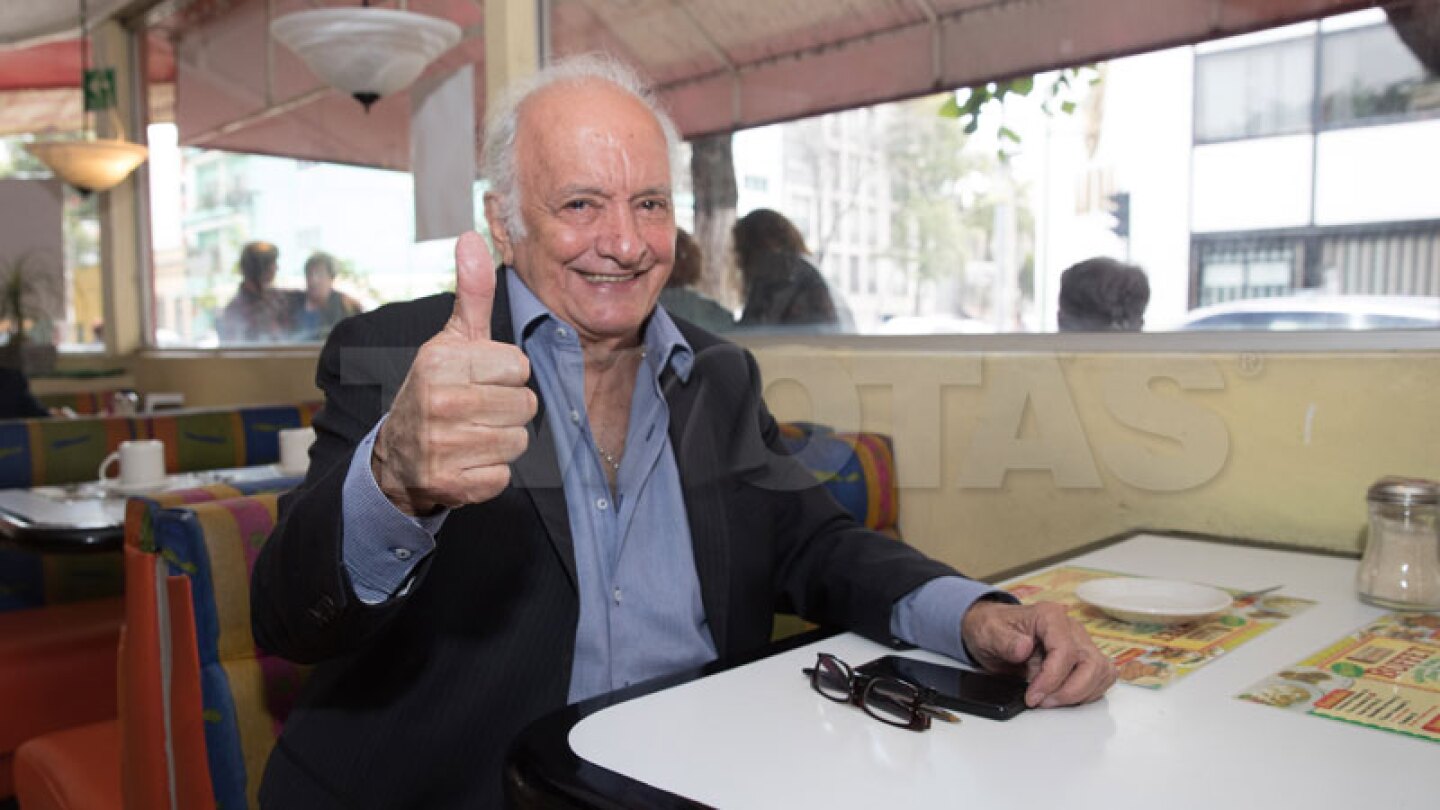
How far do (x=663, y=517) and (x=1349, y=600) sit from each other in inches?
35.9

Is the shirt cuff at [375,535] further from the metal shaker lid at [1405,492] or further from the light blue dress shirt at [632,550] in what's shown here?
the metal shaker lid at [1405,492]

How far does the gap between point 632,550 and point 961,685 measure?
48cm

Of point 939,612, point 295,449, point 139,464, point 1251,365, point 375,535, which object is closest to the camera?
point 375,535

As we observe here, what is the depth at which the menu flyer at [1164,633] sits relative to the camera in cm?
112

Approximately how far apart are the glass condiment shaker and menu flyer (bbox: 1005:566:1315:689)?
0.09m

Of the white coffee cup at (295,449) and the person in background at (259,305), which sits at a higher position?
the person in background at (259,305)

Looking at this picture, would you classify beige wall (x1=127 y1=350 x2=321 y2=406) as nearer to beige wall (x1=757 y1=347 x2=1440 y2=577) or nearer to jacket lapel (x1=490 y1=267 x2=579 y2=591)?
beige wall (x1=757 y1=347 x2=1440 y2=577)

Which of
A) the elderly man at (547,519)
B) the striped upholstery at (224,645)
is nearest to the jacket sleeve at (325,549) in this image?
the elderly man at (547,519)

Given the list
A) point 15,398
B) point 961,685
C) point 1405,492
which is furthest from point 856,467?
point 15,398

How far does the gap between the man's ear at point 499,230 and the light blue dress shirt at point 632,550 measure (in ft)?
0.13

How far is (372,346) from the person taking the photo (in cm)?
129

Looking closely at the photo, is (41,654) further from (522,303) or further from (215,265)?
(215,265)

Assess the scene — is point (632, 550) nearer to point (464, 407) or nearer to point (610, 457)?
point (610, 457)

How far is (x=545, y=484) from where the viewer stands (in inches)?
50.2
